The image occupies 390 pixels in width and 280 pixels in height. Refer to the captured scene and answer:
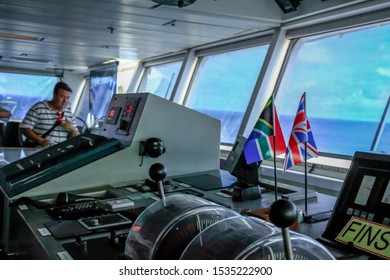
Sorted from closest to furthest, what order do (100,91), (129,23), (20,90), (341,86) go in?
(341,86)
(129,23)
(100,91)
(20,90)

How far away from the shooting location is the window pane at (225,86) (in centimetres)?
504

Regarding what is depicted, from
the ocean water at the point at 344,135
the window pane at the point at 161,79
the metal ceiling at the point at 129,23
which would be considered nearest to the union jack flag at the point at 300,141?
the ocean water at the point at 344,135

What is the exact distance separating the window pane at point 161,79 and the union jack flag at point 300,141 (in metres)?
4.83

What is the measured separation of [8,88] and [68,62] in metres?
2.22

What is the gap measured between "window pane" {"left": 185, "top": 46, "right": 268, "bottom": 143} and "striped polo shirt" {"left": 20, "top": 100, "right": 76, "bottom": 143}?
6.85 ft

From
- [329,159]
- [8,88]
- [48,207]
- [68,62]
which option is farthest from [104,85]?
[48,207]

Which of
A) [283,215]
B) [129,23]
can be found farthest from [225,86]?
[283,215]

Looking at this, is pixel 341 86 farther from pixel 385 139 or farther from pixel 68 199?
pixel 68 199

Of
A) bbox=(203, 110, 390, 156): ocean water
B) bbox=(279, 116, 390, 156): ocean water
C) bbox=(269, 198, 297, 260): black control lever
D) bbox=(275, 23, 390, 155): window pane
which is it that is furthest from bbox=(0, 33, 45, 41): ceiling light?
bbox=(269, 198, 297, 260): black control lever

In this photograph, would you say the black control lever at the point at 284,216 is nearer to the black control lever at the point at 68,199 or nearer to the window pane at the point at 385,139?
the black control lever at the point at 68,199

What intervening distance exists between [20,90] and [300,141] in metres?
9.32

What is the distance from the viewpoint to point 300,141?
1.44 metres

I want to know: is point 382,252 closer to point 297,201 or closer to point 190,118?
point 297,201

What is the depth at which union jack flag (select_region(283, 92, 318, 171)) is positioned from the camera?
56.9 inches
